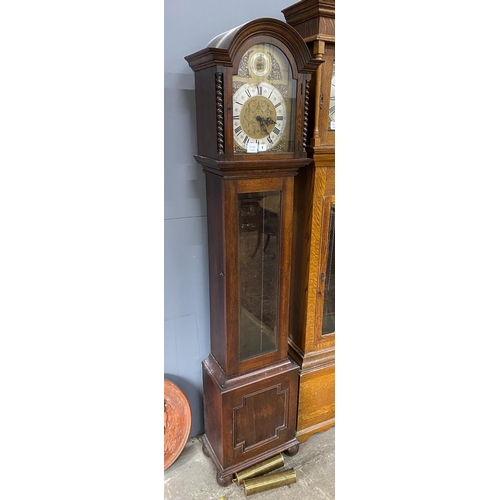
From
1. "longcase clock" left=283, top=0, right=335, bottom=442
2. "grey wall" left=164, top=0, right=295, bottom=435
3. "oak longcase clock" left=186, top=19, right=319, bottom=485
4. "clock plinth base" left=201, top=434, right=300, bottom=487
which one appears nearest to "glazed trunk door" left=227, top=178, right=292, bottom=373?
"oak longcase clock" left=186, top=19, right=319, bottom=485

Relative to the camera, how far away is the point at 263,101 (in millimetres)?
1244

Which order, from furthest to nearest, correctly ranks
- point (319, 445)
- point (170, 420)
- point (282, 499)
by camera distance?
point (319, 445) < point (170, 420) < point (282, 499)

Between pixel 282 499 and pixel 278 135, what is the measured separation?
1227 millimetres

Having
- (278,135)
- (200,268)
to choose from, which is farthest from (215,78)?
(200,268)

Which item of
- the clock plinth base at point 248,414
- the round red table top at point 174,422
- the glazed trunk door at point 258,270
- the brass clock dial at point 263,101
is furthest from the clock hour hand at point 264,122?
the round red table top at point 174,422

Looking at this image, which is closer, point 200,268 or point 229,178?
point 229,178

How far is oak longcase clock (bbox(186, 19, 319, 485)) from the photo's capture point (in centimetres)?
119

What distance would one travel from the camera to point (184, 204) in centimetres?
148

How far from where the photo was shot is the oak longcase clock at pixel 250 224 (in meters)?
1.19

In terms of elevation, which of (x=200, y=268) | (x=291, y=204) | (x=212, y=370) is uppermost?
(x=291, y=204)

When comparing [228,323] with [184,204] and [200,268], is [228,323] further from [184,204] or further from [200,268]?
[184,204]

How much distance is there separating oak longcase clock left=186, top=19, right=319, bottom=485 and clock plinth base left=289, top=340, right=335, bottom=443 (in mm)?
58

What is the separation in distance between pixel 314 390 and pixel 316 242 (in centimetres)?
59
